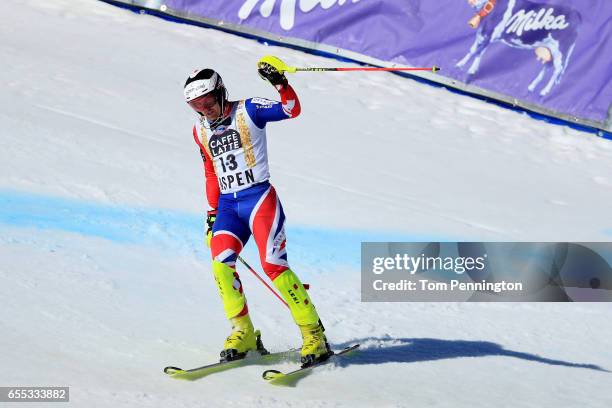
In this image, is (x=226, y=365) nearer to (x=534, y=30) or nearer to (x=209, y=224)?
(x=209, y=224)

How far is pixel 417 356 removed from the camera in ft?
21.9

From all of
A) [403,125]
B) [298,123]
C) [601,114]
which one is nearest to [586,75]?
[601,114]

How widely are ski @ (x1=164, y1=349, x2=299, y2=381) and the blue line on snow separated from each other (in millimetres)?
2247

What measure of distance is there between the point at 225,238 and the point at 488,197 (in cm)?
565

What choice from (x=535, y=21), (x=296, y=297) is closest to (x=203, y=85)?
(x=296, y=297)

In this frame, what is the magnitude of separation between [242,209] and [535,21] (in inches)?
337

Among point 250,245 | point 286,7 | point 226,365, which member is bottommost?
point 226,365

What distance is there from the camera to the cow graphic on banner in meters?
13.4

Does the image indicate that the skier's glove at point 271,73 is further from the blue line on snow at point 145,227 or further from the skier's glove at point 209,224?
the blue line on snow at point 145,227

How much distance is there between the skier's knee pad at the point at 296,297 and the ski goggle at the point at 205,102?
1080 millimetres

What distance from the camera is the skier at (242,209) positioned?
5977 millimetres

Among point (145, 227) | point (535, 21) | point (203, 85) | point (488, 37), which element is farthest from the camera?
point (488, 37)

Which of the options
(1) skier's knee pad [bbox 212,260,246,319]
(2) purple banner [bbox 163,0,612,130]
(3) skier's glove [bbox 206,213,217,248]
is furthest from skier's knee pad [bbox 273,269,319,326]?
(2) purple banner [bbox 163,0,612,130]

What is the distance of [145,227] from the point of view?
862cm
